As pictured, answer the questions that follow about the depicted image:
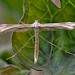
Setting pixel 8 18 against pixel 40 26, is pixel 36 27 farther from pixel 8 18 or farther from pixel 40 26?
pixel 8 18

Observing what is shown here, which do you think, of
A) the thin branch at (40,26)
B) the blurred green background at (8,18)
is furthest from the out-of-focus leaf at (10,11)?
the thin branch at (40,26)

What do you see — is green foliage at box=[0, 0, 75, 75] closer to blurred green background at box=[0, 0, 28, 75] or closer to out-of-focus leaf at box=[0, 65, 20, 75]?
out-of-focus leaf at box=[0, 65, 20, 75]

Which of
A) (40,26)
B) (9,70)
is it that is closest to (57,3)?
(40,26)

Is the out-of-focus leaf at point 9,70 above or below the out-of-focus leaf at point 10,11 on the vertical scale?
below

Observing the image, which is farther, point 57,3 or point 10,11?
point 10,11

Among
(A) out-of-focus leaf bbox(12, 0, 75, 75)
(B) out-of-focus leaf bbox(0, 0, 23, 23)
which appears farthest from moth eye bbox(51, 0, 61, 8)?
(B) out-of-focus leaf bbox(0, 0, 23, 23)

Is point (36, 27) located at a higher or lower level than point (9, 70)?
higher

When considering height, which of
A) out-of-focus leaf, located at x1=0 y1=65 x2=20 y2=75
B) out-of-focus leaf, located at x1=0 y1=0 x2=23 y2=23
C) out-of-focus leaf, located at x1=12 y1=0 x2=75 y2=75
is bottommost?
out-of-focus leaf, located at x1=0 y1=65 x2=20 y2=75

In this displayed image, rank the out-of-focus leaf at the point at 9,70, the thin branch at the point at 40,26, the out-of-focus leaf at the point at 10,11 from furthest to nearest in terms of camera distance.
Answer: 1. the out-of-focus leaf at the point at 10,11
2. the out-of-focus leaf at the point at 9,70
3. the thin branch at the point at 40,26

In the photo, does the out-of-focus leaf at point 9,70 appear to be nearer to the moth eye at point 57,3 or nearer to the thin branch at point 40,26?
the thin branch at point 40,26
